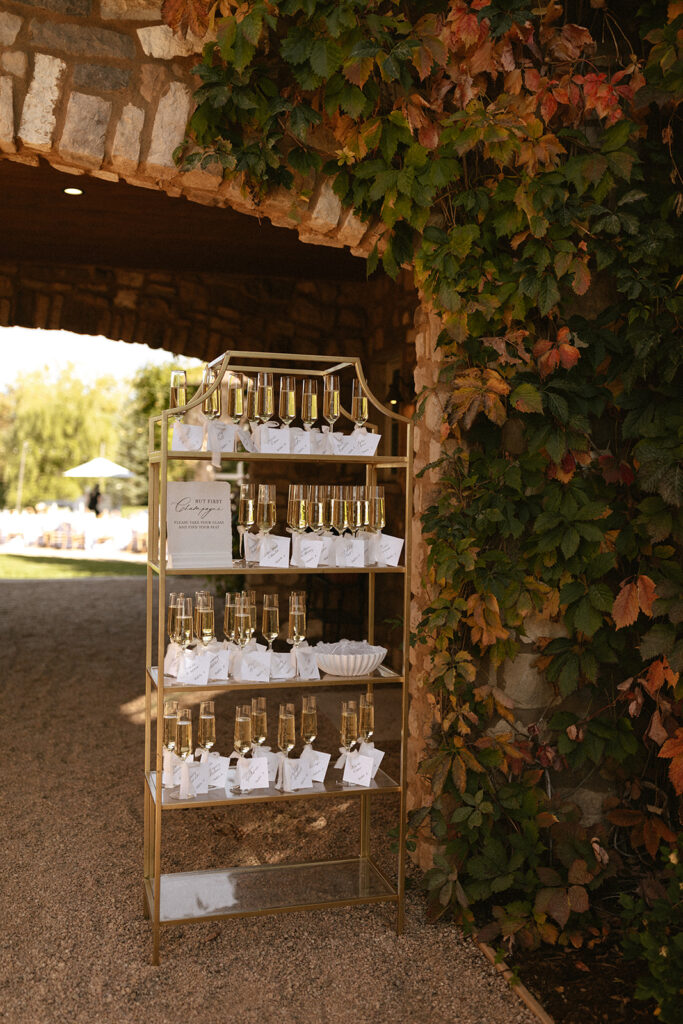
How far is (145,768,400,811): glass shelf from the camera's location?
2508mm

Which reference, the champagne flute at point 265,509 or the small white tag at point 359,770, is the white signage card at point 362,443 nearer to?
the champagne flute at point 265,509

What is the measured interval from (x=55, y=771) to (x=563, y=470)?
2.80 metres

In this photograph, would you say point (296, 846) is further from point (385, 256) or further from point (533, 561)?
point (385, 256)

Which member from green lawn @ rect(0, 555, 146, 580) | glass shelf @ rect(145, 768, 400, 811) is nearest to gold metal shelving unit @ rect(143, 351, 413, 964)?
glass shelf @ rect(145, 768, 400, 811)

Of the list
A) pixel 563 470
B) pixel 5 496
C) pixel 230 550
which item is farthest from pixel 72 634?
pixel 5 496

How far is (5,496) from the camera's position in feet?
85.9

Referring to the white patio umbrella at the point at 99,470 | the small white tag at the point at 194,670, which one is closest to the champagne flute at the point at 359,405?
the small white tag at the point at 194,670

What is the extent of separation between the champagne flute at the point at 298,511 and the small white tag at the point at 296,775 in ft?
2.27

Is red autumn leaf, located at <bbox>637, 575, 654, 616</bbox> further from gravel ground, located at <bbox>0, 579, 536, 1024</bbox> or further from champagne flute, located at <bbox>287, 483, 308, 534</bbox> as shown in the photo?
gravel ground, located at <bbox>0, 579, 536, 1024</bbox>

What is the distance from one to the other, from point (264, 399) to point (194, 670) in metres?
0.82

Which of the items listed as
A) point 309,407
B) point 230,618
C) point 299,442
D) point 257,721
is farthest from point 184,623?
point 309,407

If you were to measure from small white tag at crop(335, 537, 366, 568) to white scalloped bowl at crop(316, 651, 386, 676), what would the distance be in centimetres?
28

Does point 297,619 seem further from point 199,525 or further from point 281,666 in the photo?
point 199,525

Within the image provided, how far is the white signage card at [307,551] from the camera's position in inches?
103
